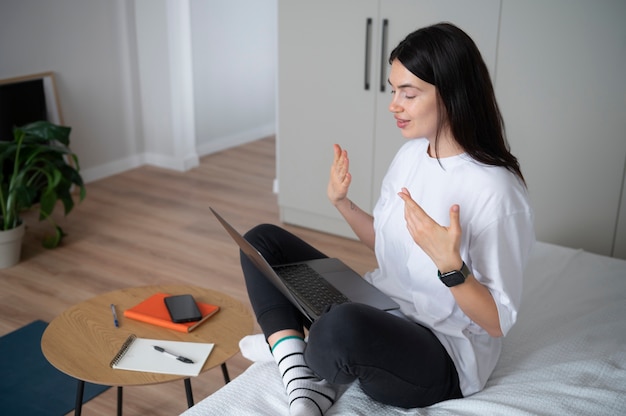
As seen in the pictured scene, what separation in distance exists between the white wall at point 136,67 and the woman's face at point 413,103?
9.29 ft

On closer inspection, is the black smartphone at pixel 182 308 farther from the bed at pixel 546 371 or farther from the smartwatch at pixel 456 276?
the smartwatch at pixel 456 276

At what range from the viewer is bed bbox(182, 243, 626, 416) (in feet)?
4.91

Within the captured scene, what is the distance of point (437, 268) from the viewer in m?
1.58

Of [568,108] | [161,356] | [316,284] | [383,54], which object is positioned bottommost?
[161,356]

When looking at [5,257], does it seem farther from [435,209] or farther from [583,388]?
[583,388]

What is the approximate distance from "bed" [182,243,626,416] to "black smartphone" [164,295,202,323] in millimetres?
232

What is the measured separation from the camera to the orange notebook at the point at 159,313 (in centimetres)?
185

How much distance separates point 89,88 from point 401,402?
130 inches

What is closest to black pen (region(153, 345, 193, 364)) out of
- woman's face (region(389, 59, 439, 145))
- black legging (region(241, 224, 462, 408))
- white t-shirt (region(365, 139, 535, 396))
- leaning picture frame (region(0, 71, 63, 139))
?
black legging (region(241, 224, 462, 408))

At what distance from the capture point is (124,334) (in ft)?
5.96

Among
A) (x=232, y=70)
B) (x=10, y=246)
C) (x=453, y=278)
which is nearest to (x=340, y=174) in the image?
(x=453, y=278)

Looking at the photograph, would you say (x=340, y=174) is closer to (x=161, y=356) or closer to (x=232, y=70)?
(x=161, y=356)

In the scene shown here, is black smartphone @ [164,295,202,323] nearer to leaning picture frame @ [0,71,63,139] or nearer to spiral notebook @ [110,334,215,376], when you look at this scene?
spiral notebook @ [110,334,215,376]

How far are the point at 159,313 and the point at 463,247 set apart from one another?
33.4 inches
